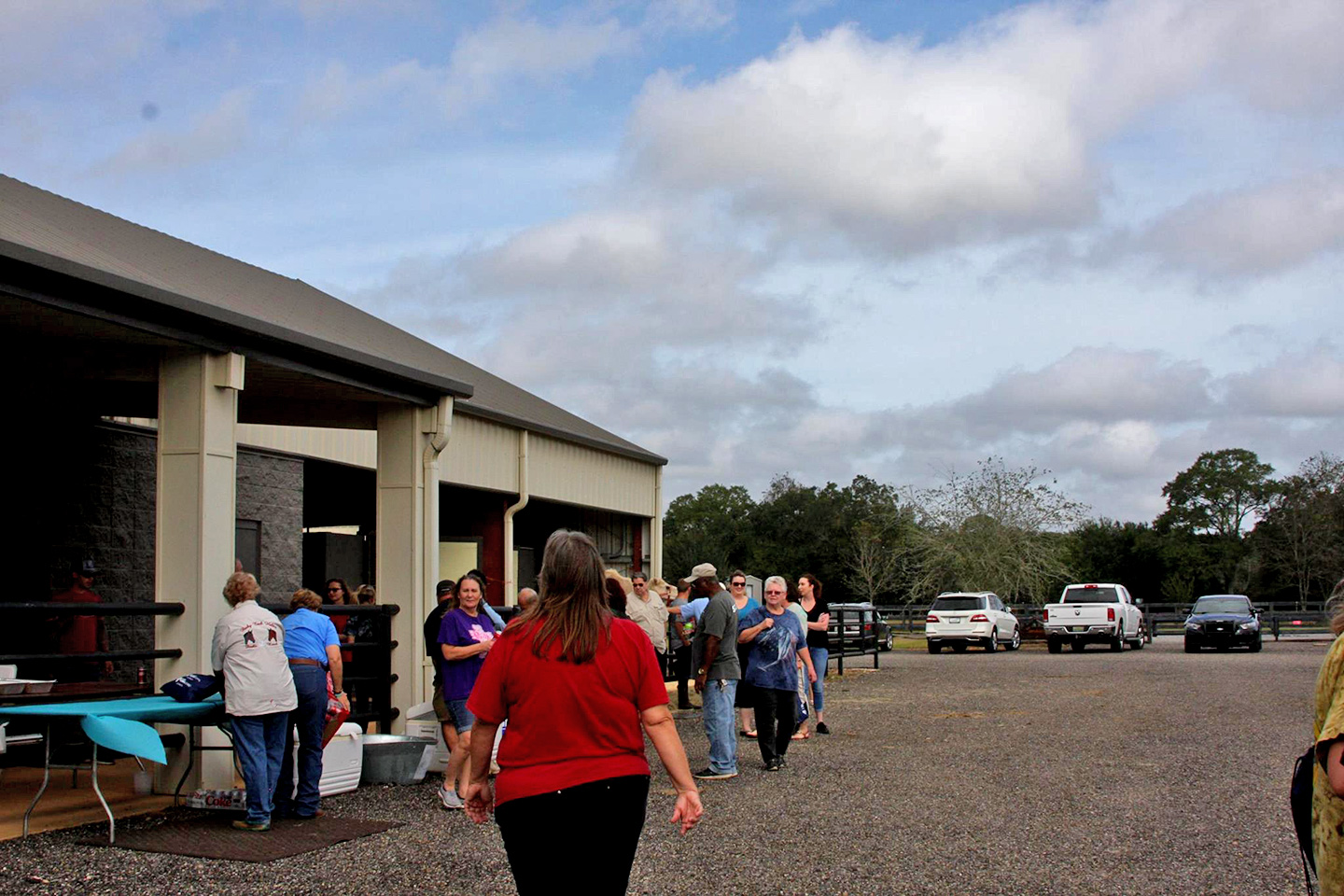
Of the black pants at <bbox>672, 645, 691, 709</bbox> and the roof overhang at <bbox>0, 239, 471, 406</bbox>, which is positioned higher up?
the roof overhang at <bbox>0, 239, 471, 406</bbox>

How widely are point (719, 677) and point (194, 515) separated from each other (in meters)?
4.42

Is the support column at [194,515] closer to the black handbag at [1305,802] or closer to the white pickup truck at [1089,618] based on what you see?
the black handbag at [1305,802]

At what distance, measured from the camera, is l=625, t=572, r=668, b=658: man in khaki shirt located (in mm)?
15172

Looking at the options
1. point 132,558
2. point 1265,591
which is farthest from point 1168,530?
point 132,558

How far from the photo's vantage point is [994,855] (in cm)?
751

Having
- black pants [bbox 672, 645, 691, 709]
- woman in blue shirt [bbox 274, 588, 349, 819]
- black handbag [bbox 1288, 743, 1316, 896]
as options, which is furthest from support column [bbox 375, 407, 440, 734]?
black handbag [bbox 1288, 743, 1316, 896]

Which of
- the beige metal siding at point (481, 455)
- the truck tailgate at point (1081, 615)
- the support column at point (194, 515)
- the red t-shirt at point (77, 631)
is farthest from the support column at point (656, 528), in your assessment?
the support column at point (194, 515)

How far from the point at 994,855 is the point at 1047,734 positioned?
6.57m

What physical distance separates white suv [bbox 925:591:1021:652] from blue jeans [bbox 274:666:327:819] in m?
26.8

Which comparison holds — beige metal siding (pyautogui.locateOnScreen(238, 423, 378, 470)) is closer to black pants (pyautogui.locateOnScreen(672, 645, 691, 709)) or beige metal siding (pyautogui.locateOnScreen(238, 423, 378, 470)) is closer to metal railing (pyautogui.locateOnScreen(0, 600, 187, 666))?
black pants (pyautogui.locateOnScreen(672, 645, 691, 709))

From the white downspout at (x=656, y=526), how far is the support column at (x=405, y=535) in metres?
12.5

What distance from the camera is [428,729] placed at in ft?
35.4

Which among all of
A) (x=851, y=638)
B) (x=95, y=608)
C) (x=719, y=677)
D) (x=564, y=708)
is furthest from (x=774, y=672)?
(x=851, y=638)

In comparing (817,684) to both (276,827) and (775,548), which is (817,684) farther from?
(775,548)
